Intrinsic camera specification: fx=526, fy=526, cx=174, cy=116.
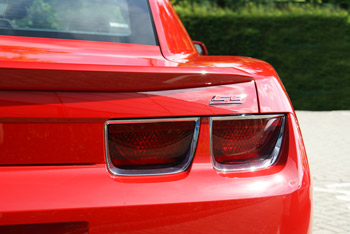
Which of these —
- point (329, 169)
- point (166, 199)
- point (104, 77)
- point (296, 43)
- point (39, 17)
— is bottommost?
point (296, 43)

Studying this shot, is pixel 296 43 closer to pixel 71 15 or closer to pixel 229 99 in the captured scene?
pixel 71 15

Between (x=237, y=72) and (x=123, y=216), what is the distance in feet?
2.05

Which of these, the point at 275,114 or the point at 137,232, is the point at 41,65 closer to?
the point at 137,232

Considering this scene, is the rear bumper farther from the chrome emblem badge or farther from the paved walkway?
the paved walkway

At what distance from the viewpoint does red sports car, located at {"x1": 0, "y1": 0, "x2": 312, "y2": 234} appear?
1.61m

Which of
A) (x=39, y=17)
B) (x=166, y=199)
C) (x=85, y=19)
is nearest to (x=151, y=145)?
(x=166, y=199)

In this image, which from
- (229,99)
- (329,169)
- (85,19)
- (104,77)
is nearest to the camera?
(104,77)

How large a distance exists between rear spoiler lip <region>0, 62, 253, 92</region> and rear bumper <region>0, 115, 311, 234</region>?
163 millimetres

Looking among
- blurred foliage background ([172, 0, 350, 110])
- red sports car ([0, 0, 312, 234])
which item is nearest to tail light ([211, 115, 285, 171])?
red sports car ([0, 0, 312, 234])

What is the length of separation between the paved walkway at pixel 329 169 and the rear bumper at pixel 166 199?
2.61 metres

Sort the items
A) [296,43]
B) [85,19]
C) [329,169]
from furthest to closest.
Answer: [296,43]
[329,169]
[85,19]

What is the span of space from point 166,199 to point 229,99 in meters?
0.40

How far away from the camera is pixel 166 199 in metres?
1.67

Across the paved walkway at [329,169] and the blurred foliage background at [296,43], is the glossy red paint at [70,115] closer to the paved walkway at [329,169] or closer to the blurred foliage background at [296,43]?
the paved walkway at [329,169]
